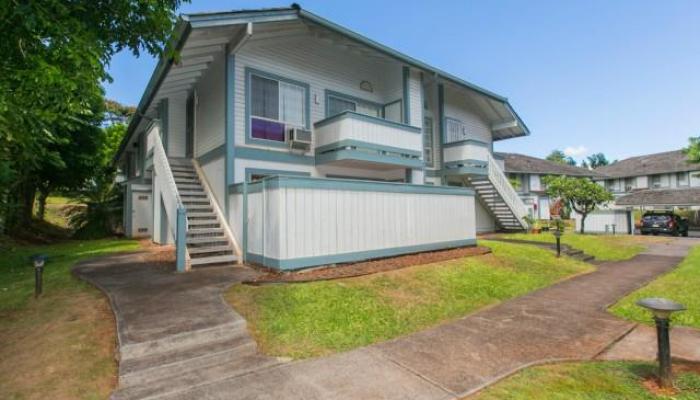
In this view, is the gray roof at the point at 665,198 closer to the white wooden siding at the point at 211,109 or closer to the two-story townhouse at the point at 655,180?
the two-story townhouse at the point at 655,180

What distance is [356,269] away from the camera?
7867mm

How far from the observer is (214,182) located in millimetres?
10727

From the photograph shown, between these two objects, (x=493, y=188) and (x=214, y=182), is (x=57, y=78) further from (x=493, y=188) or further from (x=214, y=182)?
(x=493, y=188)

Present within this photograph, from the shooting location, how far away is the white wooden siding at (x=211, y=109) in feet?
34.5

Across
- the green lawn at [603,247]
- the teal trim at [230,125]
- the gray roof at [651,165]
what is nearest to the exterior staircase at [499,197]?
the green lawn at [603,247]

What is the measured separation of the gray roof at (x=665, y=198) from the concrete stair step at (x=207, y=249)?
38.8 m

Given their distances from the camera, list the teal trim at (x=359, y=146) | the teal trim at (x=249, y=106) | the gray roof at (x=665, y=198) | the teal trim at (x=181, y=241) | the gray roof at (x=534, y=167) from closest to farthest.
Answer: the teal trim at (x=181, y=241) < the teal trim at (x=249, y=106) < the teal trim at (x=359, y=146) < the gray roof at (x=665, y=198) < the gray roof at (x=534, y=167)

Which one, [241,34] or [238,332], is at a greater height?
[241,34]

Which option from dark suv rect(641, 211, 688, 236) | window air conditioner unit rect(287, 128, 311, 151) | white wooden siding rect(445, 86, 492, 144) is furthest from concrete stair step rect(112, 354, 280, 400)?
dark suv rect(641, 211, 688, 236)

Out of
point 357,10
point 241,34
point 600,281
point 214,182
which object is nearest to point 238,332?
point 214,182

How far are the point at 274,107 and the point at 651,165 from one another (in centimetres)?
4975

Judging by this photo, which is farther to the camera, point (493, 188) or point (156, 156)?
point (493, 188)

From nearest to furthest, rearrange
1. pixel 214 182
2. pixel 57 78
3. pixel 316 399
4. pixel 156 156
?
pixel 316 399, pixel 57 78, pixel 214 182, pixel 156 156

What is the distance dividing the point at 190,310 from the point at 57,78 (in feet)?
11.3
